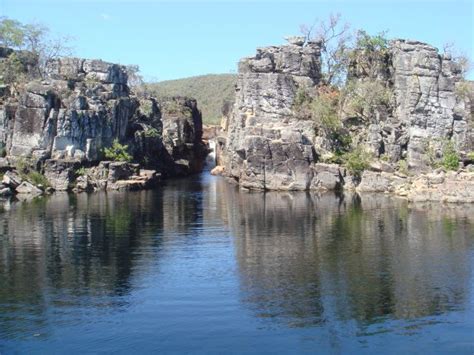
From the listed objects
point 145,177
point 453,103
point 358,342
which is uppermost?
point 453,103

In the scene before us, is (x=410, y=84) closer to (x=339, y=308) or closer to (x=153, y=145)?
(x=153, y=145)

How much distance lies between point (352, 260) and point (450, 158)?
36647mm

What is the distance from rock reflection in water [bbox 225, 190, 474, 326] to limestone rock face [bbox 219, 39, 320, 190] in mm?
13953

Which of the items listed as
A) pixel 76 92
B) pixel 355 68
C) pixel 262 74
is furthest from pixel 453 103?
pixel 76 92

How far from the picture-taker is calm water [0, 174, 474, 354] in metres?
27.1

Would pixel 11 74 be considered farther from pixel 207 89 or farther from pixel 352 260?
pixel 207 89

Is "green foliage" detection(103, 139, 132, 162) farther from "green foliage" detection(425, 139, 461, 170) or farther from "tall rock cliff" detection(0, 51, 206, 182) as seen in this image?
"green foliage" detection(425, 139, 461, 170)

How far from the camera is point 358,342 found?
26.6 metres

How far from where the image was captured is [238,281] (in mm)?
35438

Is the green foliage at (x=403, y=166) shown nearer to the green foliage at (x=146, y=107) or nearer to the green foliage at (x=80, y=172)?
the green foliage at (x=80, y=172)

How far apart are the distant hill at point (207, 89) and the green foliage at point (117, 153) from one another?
6829 cm

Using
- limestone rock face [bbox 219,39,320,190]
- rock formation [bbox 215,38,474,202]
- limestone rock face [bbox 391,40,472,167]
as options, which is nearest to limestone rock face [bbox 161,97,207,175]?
limestone rock face [bbox 219,39,320,190]

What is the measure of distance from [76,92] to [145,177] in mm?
12263

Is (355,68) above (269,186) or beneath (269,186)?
above
